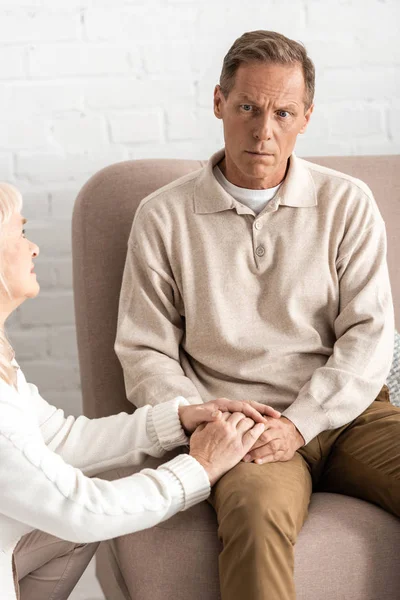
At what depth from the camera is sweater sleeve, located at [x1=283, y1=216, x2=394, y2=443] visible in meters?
1.71

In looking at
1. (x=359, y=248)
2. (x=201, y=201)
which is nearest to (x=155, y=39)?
(x=201, y=201)

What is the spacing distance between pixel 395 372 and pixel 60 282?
0.98 m

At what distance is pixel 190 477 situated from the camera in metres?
1.43

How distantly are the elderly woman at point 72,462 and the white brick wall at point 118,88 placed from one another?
84 centimetres

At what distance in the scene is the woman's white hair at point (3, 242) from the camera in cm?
139

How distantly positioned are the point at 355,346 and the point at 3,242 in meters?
0.76

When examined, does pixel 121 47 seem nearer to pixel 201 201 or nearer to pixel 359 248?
pixel 201 201

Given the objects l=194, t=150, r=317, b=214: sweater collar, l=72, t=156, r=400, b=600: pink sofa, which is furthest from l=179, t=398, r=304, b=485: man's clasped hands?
l=194, t=150, r=317, b=214: sweater collar

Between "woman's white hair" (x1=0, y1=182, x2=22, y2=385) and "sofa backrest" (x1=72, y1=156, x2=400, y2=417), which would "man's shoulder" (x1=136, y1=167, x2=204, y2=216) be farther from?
"woman's white hair" (x1=0, y1=182, x2=22, y2=385)

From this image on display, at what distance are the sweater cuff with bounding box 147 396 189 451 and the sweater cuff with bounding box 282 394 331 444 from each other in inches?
8.6

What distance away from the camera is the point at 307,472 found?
167 centimetres

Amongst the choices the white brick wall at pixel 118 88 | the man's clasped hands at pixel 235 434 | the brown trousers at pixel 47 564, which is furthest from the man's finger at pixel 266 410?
the white brick wall at pixel 118 88

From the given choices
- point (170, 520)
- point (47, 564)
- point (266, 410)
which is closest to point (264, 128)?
point (266, 410)

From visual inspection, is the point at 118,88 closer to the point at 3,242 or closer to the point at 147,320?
the point at 147,320
